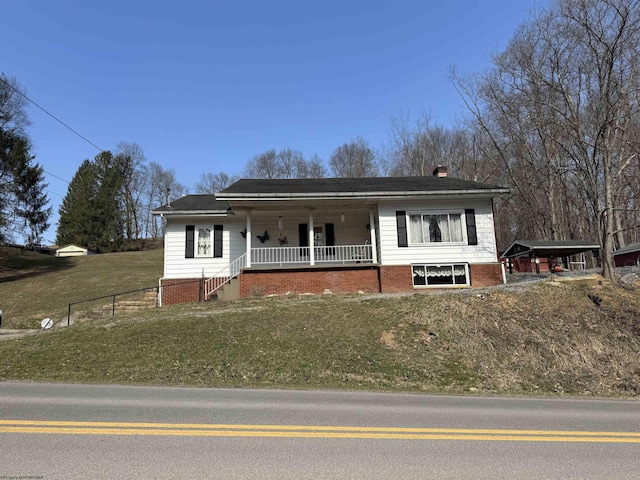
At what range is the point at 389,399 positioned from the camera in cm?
722

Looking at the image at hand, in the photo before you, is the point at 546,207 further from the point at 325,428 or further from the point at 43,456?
the point at 43,456

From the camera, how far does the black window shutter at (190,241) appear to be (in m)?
19.6

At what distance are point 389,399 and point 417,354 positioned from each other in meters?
3.74

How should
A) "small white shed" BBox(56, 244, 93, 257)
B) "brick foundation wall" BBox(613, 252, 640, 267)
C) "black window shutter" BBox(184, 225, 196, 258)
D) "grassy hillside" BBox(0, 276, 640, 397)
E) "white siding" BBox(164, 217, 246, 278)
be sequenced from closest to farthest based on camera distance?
1. "grassy hillside" BBox(0, 276, 640, 397)
2. "white siding" BBox(164, 217, 246, 278)
3. "black window shutter" BBox(184, 225, 196, 258)
4. "brick foundation wall" BBox(613, 252, 640, 267)
5. "small white shed" BBox(56, 244, 93, 257)

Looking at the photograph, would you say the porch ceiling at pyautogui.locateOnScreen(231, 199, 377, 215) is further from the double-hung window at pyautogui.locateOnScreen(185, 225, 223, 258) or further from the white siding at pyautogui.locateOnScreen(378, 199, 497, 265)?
the double-hung window at pyautogui.locateOnScreen(185, 225, 223, 258)

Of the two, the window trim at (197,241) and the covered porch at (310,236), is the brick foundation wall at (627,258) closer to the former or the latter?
the covered porch at (310,236)

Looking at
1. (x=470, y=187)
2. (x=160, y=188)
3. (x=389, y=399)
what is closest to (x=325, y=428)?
(x=389, y=399)

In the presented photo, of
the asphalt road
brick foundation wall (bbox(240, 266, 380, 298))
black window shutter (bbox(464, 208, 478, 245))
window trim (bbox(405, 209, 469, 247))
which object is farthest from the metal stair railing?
the asphalt road

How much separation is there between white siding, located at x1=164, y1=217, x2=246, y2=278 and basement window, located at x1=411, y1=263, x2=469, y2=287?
27.0ft

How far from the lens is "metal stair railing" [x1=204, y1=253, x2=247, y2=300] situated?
739 inches

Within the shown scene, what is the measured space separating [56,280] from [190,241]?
49.4 feet

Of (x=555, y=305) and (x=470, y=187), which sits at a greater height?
(x=470, y=187)

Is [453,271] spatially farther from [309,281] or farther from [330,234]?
[309,281]

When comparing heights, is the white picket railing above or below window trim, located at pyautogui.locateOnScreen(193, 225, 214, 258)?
below
